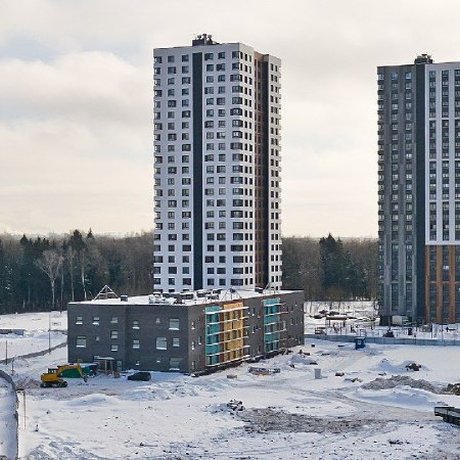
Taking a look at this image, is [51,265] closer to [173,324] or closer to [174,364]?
[173,324]

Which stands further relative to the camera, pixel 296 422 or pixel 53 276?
pixel 53 276

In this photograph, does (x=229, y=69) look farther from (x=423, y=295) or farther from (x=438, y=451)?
(x=438, y=451)

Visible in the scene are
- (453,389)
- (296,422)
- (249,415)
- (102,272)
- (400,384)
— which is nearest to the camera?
(296,422)

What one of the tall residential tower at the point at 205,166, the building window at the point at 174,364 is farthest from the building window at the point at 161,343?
the tall residential tower at the point at 205,166

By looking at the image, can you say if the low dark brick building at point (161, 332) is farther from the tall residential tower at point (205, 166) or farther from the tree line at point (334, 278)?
the tree line at point (334, 278)

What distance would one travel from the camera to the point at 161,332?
80.8 metres

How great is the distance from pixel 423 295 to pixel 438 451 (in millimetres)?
71227

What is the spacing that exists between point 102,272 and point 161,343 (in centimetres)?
8743

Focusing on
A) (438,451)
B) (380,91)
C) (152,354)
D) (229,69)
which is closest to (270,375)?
(152,354)

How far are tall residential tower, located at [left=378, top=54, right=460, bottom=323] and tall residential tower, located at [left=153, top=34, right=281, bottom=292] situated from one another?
20.2 m

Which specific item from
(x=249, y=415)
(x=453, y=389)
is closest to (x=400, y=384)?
(x=453, y=389)

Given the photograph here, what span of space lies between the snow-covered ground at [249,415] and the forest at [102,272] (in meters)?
71.2

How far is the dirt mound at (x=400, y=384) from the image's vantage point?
73.8 meters

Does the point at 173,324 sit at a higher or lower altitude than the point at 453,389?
higher
